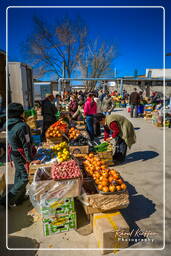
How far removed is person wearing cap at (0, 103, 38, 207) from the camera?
10.2ft

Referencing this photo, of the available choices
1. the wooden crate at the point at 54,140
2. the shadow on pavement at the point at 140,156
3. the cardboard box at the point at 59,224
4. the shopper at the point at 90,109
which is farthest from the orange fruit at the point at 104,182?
the shopper at the point at 90,109

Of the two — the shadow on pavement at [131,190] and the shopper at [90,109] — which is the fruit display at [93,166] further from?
the shopper at [90,109]

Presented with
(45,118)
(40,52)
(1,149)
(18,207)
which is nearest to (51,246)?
(18,207)

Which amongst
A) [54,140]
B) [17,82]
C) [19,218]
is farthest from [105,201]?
[17,82]

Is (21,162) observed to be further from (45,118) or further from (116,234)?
(45,118)

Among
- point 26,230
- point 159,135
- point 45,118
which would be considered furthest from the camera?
point 159,135

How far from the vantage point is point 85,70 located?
95.3ft

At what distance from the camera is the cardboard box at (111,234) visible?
2.52 meters

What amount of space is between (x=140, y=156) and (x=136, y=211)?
3.00 m

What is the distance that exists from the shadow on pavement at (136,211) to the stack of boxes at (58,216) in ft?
3.19

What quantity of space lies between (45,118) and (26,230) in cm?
468

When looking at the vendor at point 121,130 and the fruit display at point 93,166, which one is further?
the vendor at point 121,130

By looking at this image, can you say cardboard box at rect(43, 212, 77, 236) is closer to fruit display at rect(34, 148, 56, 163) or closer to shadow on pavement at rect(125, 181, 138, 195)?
fruit display at rect(34, 148, 56, 163)

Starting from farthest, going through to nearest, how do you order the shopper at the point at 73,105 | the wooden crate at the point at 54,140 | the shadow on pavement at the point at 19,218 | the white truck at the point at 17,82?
the shopper at the point at 73,105 → the white truck at the point at 17,82 → the wooden crate at the point at 54,140 → the shadow on pavement at the point at 19,218
